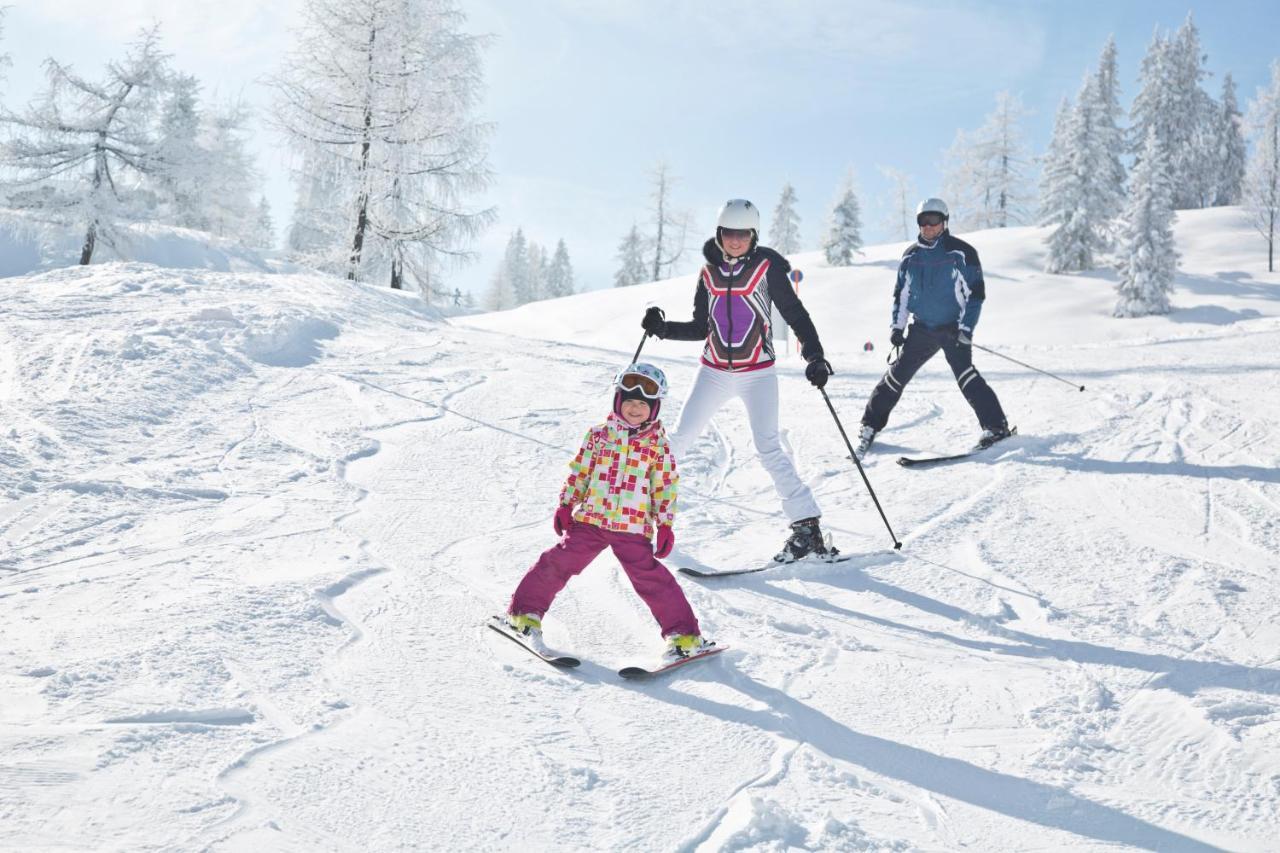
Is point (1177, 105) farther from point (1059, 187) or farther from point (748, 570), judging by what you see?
point (748, 570)

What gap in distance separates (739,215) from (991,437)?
12.9 feet

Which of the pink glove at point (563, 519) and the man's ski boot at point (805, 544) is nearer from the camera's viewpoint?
the pink glove at point (563, 519)

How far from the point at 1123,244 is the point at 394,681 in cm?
3651

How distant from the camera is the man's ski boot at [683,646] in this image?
361cm

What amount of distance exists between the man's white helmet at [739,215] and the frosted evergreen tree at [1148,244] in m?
32.2

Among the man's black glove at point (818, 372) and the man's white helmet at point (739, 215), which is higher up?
the man's white helmet at point (739, 215)

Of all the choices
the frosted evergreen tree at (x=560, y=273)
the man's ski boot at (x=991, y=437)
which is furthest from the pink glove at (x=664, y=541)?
the frosted evergreen tree at (x=560, y=273)

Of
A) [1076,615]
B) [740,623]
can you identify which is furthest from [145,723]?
[1076,615]

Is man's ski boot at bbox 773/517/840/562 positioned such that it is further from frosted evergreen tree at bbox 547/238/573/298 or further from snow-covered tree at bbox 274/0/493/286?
frosted evergreen tree at bbox 547/238/573/298

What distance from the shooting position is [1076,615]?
168 inches

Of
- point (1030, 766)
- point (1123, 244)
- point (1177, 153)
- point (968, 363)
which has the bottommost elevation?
point (1030, 766)

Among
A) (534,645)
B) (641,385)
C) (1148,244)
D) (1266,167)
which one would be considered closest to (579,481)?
(641,385)

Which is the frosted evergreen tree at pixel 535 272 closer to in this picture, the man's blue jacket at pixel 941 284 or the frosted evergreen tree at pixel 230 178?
the frosted evergreen tree at pixel 230 178

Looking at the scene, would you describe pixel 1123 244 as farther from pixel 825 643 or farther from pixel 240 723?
pixel 240 723
